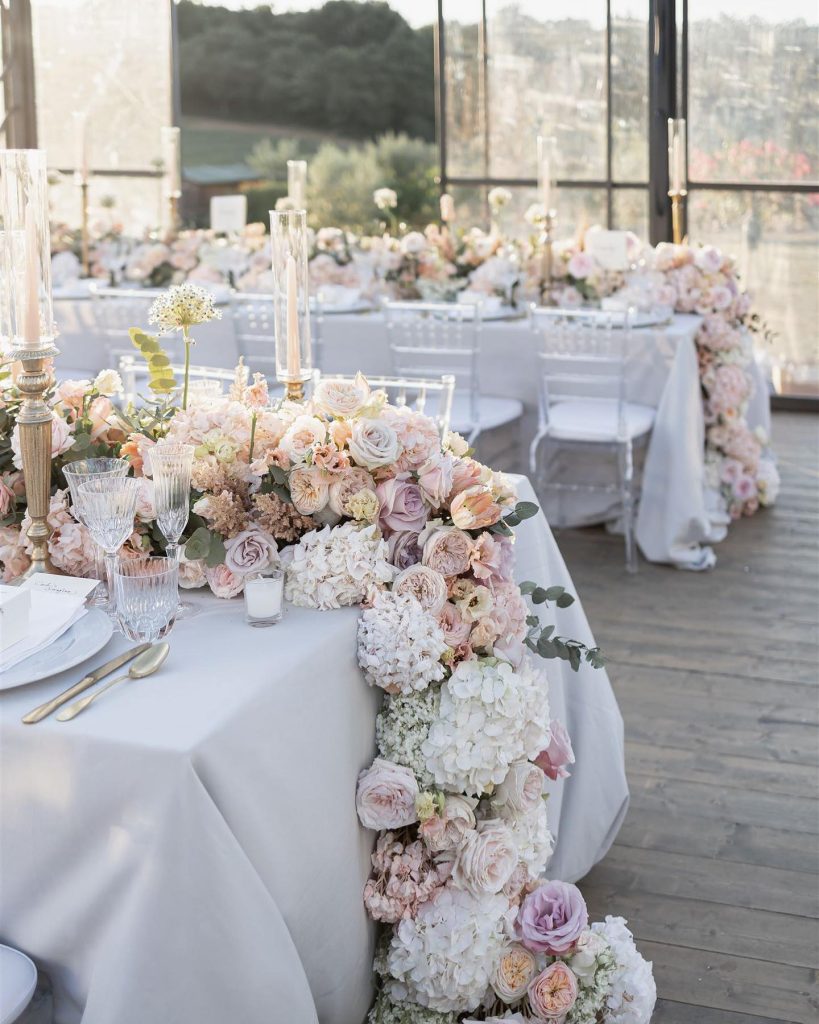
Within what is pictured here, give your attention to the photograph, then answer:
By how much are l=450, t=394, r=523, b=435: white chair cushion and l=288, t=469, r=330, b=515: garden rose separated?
105 inches

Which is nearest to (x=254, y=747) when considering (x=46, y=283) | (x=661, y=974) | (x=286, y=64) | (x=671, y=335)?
(x=46, y=283)

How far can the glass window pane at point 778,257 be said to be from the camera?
7.09 m

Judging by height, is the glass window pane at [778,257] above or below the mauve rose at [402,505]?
above

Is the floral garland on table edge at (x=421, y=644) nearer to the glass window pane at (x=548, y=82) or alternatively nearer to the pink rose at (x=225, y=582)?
the pink rose at (x=225, y=582)

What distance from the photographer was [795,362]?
7.23 meters

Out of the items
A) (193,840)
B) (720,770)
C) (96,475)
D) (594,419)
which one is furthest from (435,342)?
(193,840)

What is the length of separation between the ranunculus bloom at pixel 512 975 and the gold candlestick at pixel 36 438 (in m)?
0.87

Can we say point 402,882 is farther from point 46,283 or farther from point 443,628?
point 46,283

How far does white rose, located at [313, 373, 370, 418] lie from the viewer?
1986 millimetres

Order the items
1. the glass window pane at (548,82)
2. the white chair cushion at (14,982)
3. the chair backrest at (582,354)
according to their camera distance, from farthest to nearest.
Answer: the glass window pane at (548,82)
the chair backrest at (582,354)
the white chair cushion at (14,982)

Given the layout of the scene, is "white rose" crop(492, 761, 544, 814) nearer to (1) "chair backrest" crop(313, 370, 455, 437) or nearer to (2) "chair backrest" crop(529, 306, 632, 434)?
(1) "chair backrest" crop(313, 370, 455, 437)

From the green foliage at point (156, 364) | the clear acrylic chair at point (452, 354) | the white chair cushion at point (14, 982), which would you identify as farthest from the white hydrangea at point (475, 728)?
the clear acrylic chair at point (452, 354)

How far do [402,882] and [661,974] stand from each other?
0.66 metres

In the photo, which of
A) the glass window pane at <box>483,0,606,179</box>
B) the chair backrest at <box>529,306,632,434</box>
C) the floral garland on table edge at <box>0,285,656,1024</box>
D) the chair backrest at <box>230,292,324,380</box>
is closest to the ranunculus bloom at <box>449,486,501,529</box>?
the floral garland on table edge at <box>0,285,656,1024</box>
